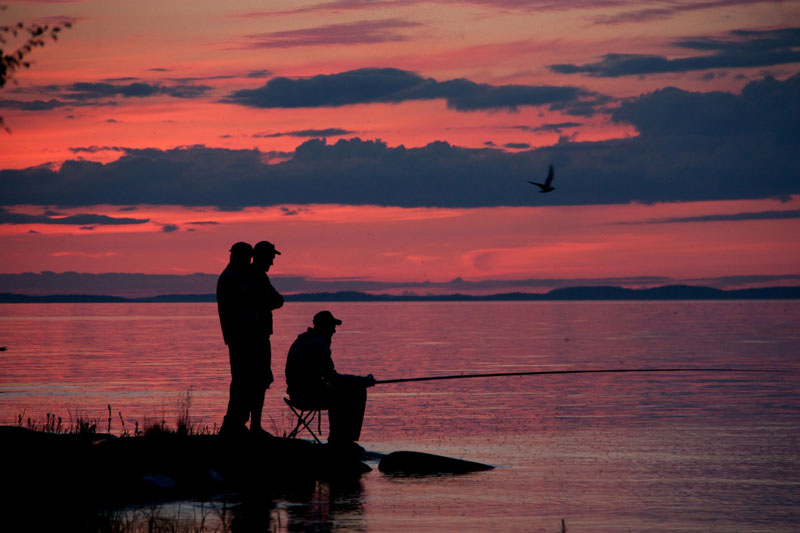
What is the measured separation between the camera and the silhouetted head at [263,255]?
1260cm

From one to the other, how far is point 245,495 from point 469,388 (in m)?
17.8

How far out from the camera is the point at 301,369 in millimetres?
13141

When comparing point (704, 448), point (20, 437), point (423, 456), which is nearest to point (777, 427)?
point (704, 448)

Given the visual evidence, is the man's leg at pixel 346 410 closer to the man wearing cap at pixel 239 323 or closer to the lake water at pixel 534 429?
the lake water at pixel 534 429

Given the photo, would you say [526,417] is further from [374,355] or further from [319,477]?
[374,355]

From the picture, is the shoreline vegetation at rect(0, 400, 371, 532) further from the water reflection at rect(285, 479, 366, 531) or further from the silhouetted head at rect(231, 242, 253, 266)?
the silhouetted head at rect(231, 242, 253, 266)

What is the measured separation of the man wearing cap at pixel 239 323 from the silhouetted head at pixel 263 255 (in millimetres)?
87

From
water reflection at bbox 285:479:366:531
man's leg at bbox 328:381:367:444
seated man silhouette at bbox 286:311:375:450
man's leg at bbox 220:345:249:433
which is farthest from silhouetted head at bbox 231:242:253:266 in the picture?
water reflection at bbox 285:479:366:531

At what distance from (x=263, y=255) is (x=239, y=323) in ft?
2.71

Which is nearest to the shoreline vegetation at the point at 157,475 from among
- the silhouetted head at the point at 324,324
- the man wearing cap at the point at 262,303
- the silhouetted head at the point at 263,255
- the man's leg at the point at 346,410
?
the man's leg at the point at 346,410

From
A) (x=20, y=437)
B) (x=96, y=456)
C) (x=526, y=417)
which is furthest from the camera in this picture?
(x=526, y=417)

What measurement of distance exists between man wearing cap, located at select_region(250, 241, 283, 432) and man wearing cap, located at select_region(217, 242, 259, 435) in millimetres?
60

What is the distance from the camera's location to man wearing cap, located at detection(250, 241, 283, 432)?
41.2 feet

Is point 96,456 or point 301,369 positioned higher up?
point 301,369
